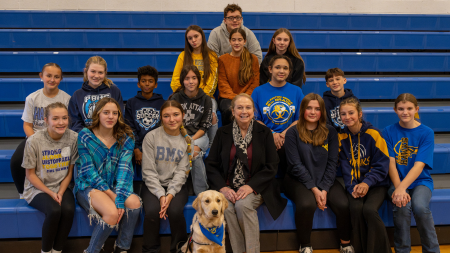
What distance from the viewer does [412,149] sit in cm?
238

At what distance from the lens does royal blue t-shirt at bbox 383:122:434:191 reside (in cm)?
233

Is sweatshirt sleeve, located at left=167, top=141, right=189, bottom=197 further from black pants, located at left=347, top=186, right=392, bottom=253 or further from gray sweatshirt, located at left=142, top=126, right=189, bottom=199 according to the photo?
black pants, located at left=347, top=186, right=392, bottom=253

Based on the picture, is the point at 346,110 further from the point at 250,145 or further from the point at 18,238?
the point at 18,238

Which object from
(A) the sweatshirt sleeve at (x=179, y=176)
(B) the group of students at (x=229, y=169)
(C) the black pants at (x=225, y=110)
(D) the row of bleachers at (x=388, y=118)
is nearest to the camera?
(B) the group of students at (x=229, y=169)

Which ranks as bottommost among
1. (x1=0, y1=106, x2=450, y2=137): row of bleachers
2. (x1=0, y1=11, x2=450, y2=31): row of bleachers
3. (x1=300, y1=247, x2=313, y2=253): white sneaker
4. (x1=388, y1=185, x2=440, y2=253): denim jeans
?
(x1=300, y1=247, x2=313, y2=253): white sneaker

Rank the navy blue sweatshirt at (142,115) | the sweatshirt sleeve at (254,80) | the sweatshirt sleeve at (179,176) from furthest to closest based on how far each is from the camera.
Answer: the sweatshirt sleeve at (254,80) → the navy blue sweatshirt at (142,115) → the sweatshirt sleeve at (179,176)

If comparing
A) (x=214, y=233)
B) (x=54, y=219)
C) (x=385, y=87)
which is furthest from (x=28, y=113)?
(x=385, y=87)

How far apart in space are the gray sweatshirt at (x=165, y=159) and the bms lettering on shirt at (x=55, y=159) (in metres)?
0.52

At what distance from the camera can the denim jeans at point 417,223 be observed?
2170mm

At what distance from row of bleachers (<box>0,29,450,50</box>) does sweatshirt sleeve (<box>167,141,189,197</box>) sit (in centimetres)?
239

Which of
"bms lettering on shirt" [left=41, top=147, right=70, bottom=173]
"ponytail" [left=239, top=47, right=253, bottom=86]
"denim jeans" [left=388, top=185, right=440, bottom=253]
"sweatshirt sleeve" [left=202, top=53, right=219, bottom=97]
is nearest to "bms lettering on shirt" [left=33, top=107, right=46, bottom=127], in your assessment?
"bms lettering on shirt" [left=41, top=147, right=70, bottom=173]

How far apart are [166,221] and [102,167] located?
0.57 meters

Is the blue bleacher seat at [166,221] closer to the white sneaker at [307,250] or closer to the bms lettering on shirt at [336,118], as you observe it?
the white sneaker at [307,250]

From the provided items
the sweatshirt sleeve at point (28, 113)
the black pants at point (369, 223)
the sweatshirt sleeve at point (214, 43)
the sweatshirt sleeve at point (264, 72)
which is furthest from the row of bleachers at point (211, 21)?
the black pants at point (369, 223)
